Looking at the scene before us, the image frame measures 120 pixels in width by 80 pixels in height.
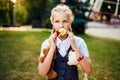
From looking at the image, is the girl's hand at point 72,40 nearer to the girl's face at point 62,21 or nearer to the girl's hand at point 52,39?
the girl's face at point 62,21

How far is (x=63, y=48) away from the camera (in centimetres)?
358

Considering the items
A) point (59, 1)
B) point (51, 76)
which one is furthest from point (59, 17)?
point (59, 1)

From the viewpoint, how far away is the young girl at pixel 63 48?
3.47 m

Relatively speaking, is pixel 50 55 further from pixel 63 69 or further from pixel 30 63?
pixel 30 63

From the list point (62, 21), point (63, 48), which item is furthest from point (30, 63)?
point (62, 21)

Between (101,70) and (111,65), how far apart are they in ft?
2.52

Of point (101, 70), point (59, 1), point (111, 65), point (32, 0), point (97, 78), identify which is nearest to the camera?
point (97, 78)

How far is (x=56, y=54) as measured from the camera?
3.57 meters

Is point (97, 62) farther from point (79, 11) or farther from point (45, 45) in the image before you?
point (79, 11)

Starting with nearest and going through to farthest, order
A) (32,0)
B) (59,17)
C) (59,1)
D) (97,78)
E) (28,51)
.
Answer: (59,17)
(97,78)
(28,51)
(59,1)
(32,0)

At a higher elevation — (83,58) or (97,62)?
(83,58)

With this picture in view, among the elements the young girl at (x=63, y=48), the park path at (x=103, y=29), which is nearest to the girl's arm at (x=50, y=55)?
the young girl at (x=63, y=48)

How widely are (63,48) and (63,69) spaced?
0.85ft

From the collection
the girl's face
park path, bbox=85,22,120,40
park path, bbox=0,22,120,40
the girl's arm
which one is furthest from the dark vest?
park path, bbox=85,22,120,40
